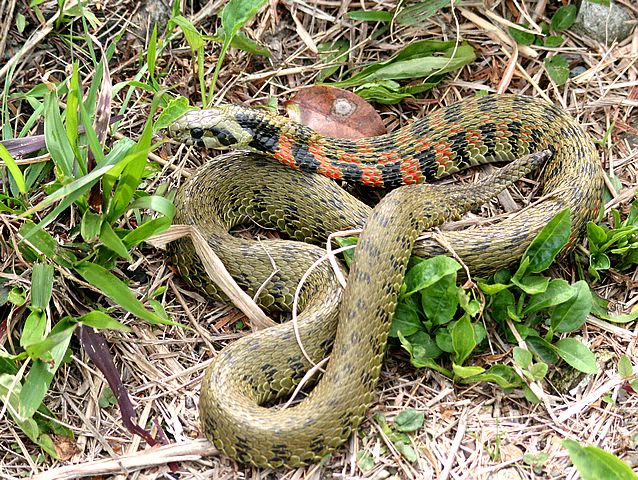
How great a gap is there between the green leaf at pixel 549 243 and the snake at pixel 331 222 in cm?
11

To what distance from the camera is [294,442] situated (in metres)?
4.98

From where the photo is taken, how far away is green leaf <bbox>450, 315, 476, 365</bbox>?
5318mm

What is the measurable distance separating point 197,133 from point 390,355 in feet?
6.91

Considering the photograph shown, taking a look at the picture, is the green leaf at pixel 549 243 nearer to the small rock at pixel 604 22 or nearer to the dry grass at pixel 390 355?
the dry grass at pixel 390 355

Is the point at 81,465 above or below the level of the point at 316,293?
below

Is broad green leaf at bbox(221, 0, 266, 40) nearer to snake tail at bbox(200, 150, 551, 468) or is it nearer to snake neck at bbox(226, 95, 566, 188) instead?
snake neck at bbox(226, 95, 566, 188)

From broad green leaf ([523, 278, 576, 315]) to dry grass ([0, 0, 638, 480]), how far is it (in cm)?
34

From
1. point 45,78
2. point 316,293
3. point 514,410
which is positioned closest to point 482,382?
point 514,410

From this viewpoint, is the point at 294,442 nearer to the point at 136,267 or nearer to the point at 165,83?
the point at 136,267

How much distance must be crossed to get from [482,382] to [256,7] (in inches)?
122

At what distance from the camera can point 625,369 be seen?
5277 mm

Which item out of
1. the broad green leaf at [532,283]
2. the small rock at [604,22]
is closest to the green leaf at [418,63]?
the small rock at [604,22]

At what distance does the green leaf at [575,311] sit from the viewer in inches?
217

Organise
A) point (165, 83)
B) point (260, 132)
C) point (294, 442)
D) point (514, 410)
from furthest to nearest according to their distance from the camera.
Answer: point (165, 83) → point (260, 132) → point (514, 410) → point (294, 442)
